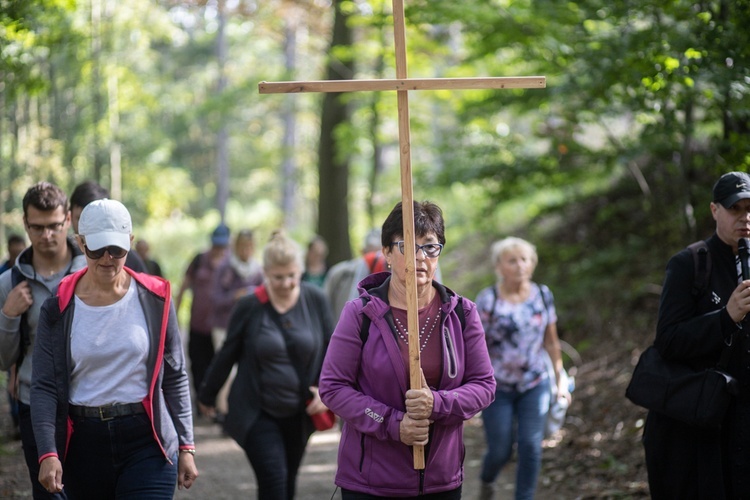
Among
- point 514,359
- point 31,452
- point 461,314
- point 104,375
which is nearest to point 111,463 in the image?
point 104,375

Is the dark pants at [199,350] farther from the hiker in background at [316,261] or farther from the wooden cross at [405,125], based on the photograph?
the wooden cross at [405,125]

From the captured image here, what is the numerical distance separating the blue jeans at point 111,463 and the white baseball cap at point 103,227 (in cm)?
86

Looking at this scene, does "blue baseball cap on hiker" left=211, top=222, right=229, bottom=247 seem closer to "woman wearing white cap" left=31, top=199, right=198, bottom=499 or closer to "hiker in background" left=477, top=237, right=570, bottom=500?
"hiker in background" left=477, top=237, right=570, bottom=500

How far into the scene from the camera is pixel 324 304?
20.4ft

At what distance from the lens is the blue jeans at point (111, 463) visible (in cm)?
429

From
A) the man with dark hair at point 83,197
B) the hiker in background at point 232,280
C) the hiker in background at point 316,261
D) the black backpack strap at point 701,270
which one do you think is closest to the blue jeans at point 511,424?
the black backpack strap at point 701,270

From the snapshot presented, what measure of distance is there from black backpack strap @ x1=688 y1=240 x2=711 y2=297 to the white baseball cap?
2904 millimetres

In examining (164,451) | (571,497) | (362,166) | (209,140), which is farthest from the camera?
(209,140)

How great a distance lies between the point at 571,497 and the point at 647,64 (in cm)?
358

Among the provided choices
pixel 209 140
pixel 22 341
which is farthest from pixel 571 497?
pixel 209 140

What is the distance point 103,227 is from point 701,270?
9.99 ft

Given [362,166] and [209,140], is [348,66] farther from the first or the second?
[209,140]

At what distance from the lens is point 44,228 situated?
16.4 feet

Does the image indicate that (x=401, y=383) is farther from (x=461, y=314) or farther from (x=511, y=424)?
(x=511, y=424)
